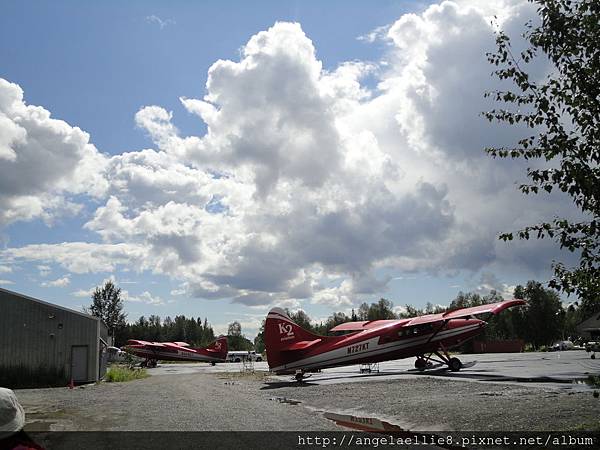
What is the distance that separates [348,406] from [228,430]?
18.9ft

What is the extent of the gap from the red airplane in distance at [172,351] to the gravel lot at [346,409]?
4158cm

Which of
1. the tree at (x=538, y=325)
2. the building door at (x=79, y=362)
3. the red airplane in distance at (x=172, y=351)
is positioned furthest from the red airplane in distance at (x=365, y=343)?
the tree at (x=538, y=325)

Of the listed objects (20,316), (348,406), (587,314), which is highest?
(20,316)

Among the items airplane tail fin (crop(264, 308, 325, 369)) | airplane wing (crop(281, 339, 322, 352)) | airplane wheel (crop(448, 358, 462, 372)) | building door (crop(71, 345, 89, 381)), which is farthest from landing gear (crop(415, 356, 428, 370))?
building door (crop(71, 345, 89, 381))

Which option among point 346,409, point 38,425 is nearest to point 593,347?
point 346,409

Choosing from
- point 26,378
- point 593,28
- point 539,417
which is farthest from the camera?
point 26,378

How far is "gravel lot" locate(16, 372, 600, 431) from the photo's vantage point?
11523mm

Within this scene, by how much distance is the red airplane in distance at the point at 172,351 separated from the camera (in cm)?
6181

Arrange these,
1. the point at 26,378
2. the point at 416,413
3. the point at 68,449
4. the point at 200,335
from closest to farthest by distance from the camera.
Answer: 1. the point at 68,449
2. the point at 416,413
3. the point at 26,378
4. the point at 200,335

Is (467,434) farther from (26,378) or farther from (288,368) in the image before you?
(26,378)

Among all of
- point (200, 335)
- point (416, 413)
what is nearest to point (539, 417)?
point (416, 413)

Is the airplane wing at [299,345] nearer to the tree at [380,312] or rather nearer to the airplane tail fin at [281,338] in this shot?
the airplane tail fin at [281,338]

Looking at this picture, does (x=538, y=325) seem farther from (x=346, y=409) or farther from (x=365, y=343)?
(x=346, y=409)

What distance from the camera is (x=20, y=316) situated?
1248 inches
